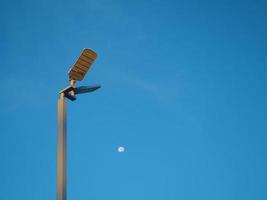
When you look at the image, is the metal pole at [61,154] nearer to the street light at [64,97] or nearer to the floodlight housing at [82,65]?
the street light at [64,97]

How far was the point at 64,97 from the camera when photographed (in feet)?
21.5

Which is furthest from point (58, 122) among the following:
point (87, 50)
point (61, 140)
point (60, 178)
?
point (87, 50)

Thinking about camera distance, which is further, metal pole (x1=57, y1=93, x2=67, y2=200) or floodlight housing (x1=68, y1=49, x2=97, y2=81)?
floodlight housing (x1=68, y1=49, x2=97, y2=81)

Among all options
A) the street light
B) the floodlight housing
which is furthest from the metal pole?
the floodlight housing

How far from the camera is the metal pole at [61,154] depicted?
5.55m

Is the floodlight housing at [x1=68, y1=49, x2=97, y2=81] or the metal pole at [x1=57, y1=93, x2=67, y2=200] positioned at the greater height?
the floodlight housing at [x1=68, y1=49, x2=97, y2=81]

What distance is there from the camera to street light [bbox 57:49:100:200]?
5625mm

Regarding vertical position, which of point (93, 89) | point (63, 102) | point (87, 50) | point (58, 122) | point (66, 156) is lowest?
point (66, 156)

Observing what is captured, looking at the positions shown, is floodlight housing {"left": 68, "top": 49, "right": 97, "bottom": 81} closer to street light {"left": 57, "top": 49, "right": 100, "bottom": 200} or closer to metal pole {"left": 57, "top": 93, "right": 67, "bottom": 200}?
street light {"left": 57, "top": 49, "right": 100, "bottom": 200}

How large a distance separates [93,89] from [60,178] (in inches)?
84.3

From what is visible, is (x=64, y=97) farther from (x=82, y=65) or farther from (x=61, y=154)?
(x=61, y=154)

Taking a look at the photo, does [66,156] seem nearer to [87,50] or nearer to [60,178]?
[60,178]

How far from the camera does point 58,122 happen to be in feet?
20.3

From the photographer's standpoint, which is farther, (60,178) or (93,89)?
(93,89)
